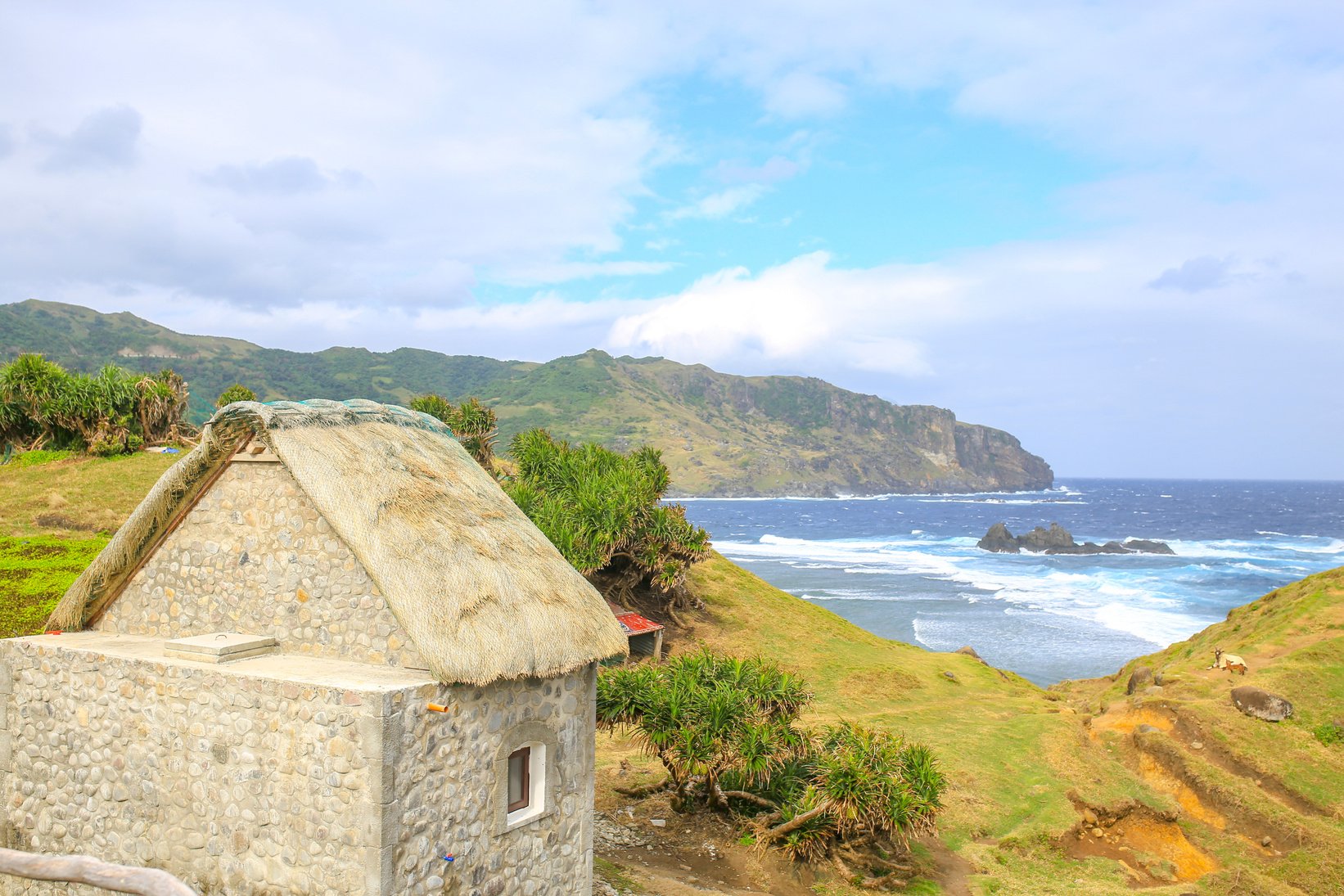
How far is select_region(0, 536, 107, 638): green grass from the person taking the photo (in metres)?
21.1

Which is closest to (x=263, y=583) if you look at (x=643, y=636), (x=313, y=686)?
(x=313, y=686)

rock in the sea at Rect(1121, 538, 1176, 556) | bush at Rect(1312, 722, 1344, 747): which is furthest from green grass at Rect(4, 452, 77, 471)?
rock in the sea at Rect(1121, 538, 1176, 556)

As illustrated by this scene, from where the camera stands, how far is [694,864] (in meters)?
15.4

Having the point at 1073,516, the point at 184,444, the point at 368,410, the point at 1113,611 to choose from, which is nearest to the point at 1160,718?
the point at 368,410

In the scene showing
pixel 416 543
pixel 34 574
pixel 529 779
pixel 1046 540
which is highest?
pixel 416 543

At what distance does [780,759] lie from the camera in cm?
1529

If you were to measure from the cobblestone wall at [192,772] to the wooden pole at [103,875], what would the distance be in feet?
8.79

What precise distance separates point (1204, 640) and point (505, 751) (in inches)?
1326

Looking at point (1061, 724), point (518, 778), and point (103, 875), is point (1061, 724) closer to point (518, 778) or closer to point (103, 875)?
point (518, 778)

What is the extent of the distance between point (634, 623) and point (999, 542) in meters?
87.4

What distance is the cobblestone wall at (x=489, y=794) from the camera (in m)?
8.95

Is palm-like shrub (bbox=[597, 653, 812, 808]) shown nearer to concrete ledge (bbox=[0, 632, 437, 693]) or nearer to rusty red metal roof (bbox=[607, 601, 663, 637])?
concrete ledge (bbox=[0, 632, 437, 693])

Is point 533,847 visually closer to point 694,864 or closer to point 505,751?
point 505,751

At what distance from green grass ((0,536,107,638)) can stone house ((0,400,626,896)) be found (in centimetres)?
1066
